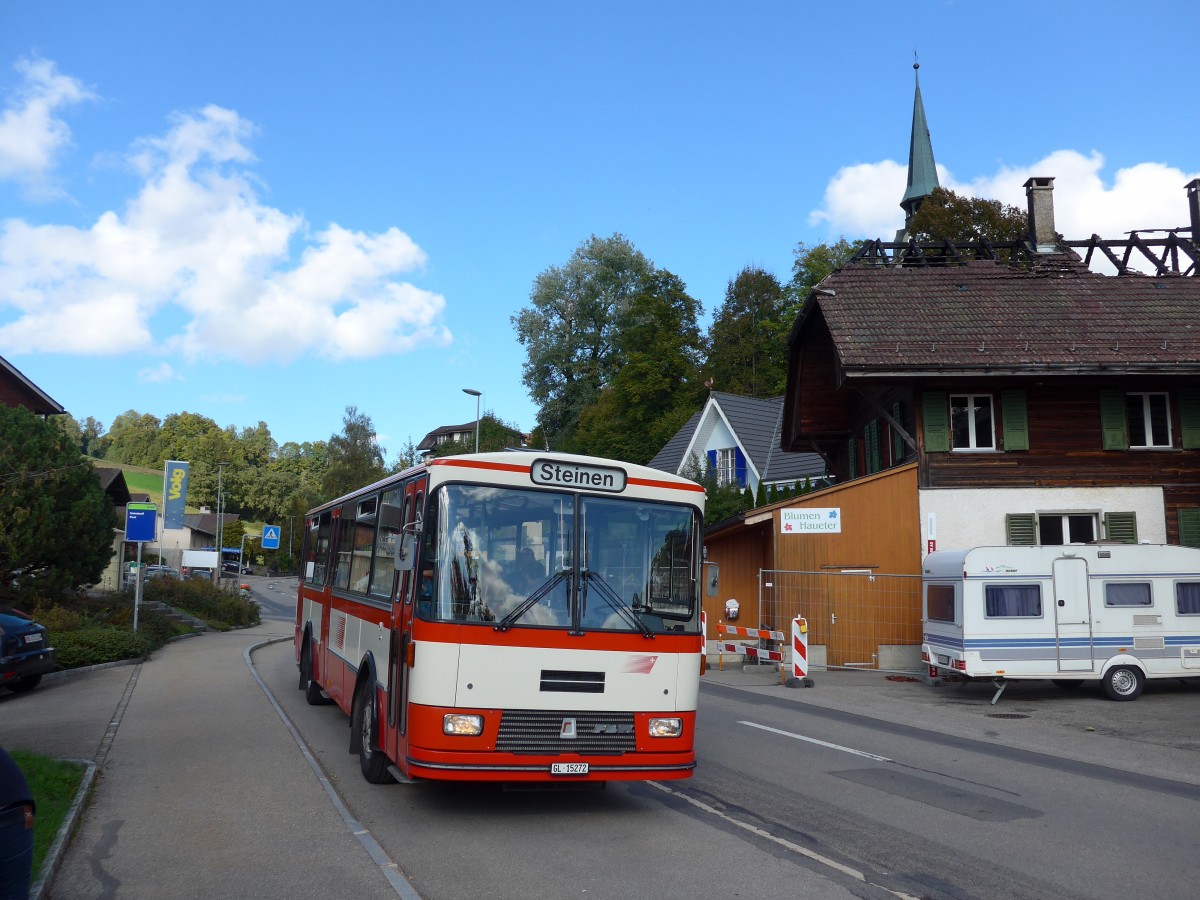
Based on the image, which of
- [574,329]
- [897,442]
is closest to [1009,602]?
[897,442]

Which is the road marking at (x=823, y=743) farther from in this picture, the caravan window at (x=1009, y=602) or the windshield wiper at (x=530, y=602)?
the caravan window at (x=1009, y=602)

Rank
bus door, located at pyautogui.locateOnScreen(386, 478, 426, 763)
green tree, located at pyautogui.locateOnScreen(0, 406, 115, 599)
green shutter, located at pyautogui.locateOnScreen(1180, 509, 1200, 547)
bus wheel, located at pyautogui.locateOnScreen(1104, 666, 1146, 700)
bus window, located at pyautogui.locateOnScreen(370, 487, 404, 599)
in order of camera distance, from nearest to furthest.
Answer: bus door, located at pyautogui.locateOnScreen(386, 478, 426, 763) < bus window, located at pyautogui.locateOnScreen(370, 487, 404, 599) < bus wheel, located at pyautogui.locateOnScreen(1104, 666, 1146, 700) < green tree, located at pyautogui.locateOnScreen(0, 406, 115, 599) < green shutter, located at pyautogui.locateOnScreen(1180, 509, 1200, 547)

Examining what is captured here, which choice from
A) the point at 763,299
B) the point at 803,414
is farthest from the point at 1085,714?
the point at 763,299

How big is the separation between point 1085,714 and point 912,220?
127ft

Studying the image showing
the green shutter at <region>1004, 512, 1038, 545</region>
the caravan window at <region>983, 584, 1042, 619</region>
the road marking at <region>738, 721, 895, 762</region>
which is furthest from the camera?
the green shutter at <region>1004, 512, 1038, 545</region>

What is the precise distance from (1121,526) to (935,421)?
4906mm

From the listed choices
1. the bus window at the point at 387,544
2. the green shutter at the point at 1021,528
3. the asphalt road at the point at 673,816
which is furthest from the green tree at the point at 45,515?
the green shutter at the point at 1021,528

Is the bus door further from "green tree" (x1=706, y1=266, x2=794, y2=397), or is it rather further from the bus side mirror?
"green tree" (x1=706, y1=266, x2=794, y2=397)

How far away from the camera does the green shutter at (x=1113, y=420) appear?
23812 millimetres

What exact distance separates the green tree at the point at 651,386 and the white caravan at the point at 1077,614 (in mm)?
39700

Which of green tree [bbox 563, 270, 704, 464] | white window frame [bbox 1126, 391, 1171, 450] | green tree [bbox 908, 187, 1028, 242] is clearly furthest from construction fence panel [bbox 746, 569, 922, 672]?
green tree [bbox 563, 270, 704, 464]

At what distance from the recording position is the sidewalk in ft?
20.5

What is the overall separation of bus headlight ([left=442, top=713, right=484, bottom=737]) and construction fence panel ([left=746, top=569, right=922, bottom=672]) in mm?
16202

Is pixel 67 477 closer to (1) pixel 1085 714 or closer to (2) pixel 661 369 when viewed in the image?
(1) pixel 1085 714
